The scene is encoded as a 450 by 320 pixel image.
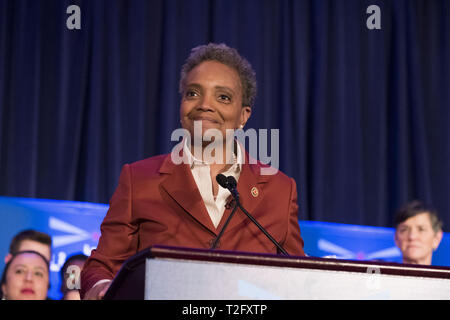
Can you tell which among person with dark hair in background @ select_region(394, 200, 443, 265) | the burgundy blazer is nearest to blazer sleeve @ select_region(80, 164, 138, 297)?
the burgundy blazer

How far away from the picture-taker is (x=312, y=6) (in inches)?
165

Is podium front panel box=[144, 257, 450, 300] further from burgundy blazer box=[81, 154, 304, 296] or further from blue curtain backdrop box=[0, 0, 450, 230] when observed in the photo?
blue curtain backdrop box=[0, 0, 450, 230]

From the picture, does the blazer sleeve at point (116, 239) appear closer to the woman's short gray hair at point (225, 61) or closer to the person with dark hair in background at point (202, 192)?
the person with dark hair in background at point (202, 192)

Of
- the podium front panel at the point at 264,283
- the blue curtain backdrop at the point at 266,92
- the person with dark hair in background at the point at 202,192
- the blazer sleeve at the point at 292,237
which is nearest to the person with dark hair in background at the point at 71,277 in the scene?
the blue curtain backdrop at the point at 266,92

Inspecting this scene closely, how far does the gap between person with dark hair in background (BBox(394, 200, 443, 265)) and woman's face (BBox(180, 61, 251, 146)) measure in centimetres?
186

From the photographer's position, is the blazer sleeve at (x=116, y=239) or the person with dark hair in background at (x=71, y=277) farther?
Result: the person with dark hair in background at (x=71, y=277)

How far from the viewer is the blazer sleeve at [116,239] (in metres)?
1.75

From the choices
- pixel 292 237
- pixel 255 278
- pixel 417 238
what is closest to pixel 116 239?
pixel 292 237

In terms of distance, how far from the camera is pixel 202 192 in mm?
1997

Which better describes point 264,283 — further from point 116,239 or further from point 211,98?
point 211,98

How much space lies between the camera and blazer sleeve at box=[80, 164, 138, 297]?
1745mm

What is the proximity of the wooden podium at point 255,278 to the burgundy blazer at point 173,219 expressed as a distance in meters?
0.56

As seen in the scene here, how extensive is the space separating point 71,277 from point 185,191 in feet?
4.58
